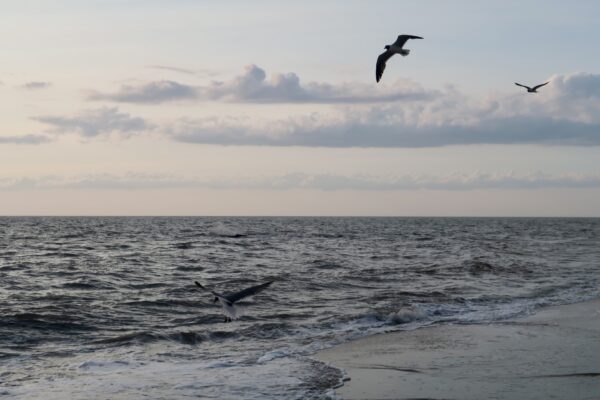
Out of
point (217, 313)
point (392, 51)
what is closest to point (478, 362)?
point (392, 51)

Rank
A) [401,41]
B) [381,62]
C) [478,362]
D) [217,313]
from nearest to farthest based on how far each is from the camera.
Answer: [478,362]
[401,41]
[381,62]
[217,313]

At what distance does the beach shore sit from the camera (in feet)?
28.4

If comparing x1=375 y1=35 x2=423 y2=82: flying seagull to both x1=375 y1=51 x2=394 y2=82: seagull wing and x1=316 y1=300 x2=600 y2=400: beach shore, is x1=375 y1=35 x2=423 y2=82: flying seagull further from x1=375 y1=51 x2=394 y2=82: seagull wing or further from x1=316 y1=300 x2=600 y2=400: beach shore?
x1=316 y1=300 x2=600 y2=400: beach shore

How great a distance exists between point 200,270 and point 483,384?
19.7 meters

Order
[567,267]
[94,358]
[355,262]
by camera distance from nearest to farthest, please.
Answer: [94,358], [567,267], [355,262]

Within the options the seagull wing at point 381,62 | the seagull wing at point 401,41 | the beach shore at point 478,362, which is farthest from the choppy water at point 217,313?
the seagull wing at point 401,41

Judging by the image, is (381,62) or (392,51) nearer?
(392,51)

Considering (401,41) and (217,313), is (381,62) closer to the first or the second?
(401,41)

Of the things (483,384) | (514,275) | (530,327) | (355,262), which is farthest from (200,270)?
(483,384)

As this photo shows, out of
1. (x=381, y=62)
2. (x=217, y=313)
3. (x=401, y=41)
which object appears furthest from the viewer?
(x=217, y=313)

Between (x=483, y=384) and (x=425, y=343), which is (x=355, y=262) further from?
(x=483, y=384)

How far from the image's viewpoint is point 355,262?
3206 centimetres

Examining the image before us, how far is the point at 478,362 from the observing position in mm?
10320

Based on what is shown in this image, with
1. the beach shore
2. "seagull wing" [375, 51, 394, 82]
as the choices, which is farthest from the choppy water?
"seagull wing" [375, 51, 394, 82]
